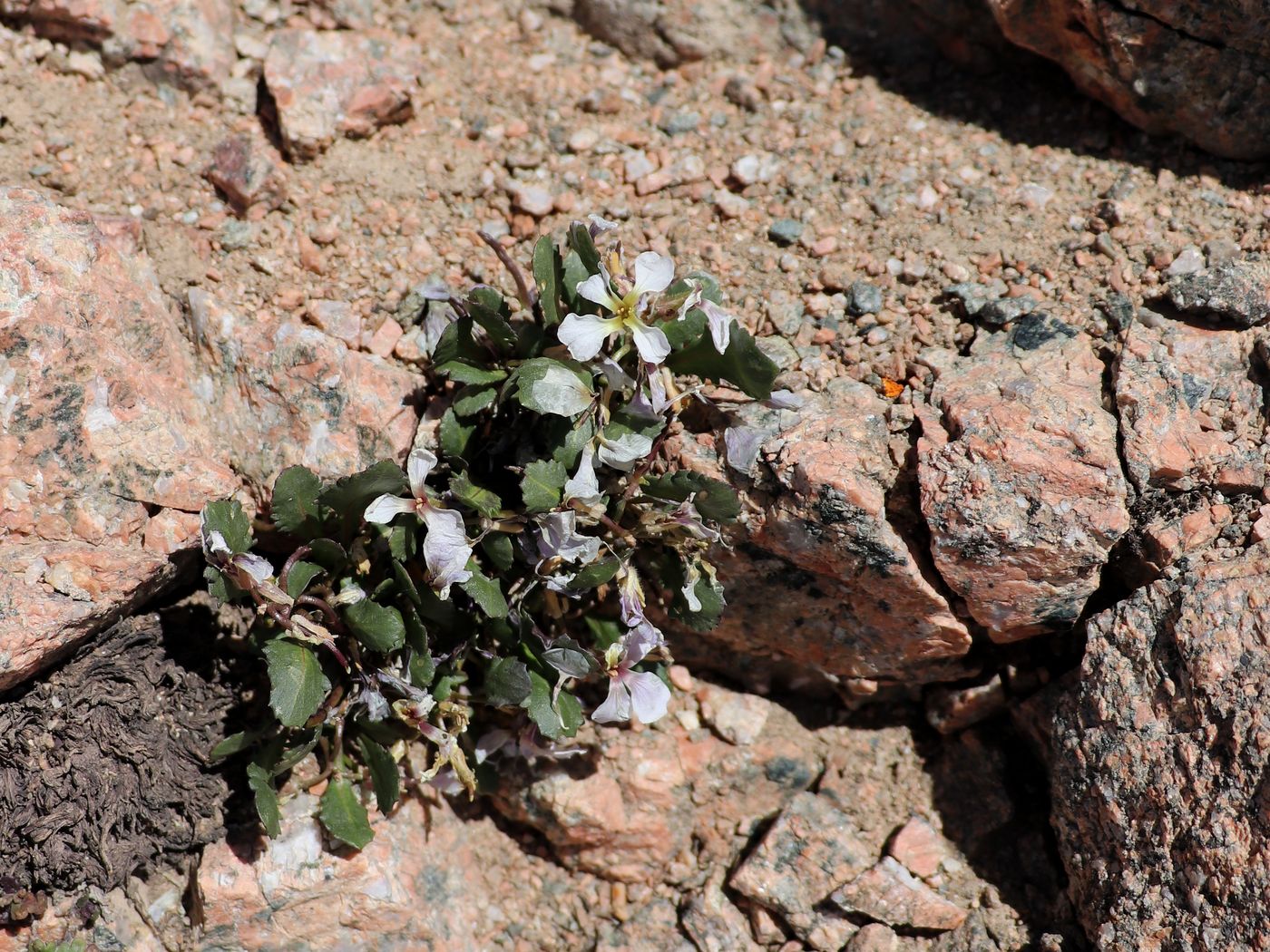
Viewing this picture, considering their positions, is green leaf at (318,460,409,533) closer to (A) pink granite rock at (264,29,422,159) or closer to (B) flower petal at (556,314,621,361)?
(B) flower petal at (556,314,621,361)

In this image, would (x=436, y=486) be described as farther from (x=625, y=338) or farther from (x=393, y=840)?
(x=393, y=840)

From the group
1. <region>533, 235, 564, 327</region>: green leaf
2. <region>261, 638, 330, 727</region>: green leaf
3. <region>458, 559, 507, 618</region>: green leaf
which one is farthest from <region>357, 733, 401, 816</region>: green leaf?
<region>533, 235, 564, 327</region>: green leaf

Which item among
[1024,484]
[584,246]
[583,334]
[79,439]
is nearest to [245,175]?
[79,439]

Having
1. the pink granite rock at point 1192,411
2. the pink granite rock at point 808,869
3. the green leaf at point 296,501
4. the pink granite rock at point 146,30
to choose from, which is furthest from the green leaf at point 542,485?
the pink granite rock at point 146,30

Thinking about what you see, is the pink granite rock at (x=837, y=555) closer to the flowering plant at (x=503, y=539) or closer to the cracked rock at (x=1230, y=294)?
the flowering plant at (x=503, y=539)

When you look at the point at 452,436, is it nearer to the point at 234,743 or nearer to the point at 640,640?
the point at 640,640

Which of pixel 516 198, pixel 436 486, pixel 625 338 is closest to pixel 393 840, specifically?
pixel 436 486
